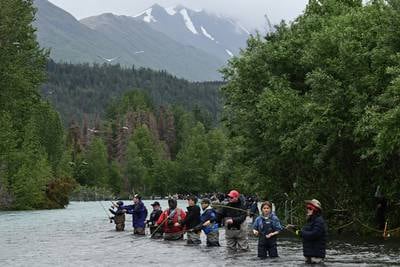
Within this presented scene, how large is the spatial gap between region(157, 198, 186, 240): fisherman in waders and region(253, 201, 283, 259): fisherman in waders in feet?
28.7

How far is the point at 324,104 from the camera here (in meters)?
30.6

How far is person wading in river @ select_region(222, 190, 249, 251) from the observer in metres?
25.1

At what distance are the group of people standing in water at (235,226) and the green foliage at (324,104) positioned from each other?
501 centimetres

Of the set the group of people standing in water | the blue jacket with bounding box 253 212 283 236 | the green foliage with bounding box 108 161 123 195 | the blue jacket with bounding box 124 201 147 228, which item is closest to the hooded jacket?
the group of people standing in water

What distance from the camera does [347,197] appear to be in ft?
116

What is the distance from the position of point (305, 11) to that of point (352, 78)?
1286 centimetres

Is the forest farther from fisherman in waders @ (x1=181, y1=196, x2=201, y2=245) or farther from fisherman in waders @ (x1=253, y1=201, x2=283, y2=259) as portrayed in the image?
fisherman in waders @ (x1=181, y1=196, x2=201, y2=245)

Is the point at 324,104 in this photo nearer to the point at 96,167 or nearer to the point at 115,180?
the point at 96,167

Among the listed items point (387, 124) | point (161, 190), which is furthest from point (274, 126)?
point (161, 190)

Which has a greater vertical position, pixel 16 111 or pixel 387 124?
pixel 16 111

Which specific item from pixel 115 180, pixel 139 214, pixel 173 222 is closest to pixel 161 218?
pixel 173 222

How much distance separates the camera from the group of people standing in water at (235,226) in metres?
20.1

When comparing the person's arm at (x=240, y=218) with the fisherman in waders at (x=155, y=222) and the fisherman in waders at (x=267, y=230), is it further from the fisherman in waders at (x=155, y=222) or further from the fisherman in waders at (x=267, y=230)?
the fisherman in waders at (x=155, y=222)

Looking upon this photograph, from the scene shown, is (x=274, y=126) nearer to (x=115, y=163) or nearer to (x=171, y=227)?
(x=171, y=227)
